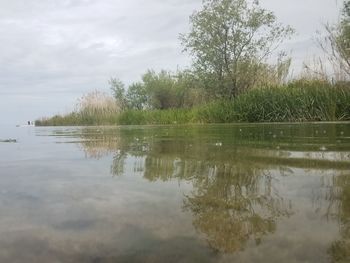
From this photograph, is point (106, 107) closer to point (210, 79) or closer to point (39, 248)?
point (210, 79)

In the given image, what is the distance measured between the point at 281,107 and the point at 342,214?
45.8 feet

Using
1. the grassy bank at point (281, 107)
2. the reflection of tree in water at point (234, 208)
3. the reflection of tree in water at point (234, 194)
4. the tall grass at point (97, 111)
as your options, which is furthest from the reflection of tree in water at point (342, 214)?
the tall grass at point (97, 111)

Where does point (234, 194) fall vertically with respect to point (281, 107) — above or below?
below

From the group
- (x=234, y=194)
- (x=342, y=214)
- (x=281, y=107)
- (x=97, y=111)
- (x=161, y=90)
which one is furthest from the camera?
(x=161, y=90)

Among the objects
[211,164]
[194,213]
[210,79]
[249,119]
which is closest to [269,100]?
[249,119]

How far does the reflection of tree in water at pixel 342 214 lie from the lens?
109 cm

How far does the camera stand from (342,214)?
1.47 m

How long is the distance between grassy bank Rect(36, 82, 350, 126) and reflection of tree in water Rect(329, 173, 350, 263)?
11.6m

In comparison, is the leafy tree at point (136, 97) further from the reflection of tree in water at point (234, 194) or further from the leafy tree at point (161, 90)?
the reflection of tree in water at point (234, 194)

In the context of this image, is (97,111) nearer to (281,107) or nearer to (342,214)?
(281,107)

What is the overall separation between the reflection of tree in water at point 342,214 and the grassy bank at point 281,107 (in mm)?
11557

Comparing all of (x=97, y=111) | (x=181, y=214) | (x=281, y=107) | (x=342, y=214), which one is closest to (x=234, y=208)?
(x=181, y=214)

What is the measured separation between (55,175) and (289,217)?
71.3 inches

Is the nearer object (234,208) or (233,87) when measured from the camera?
(234,208)
